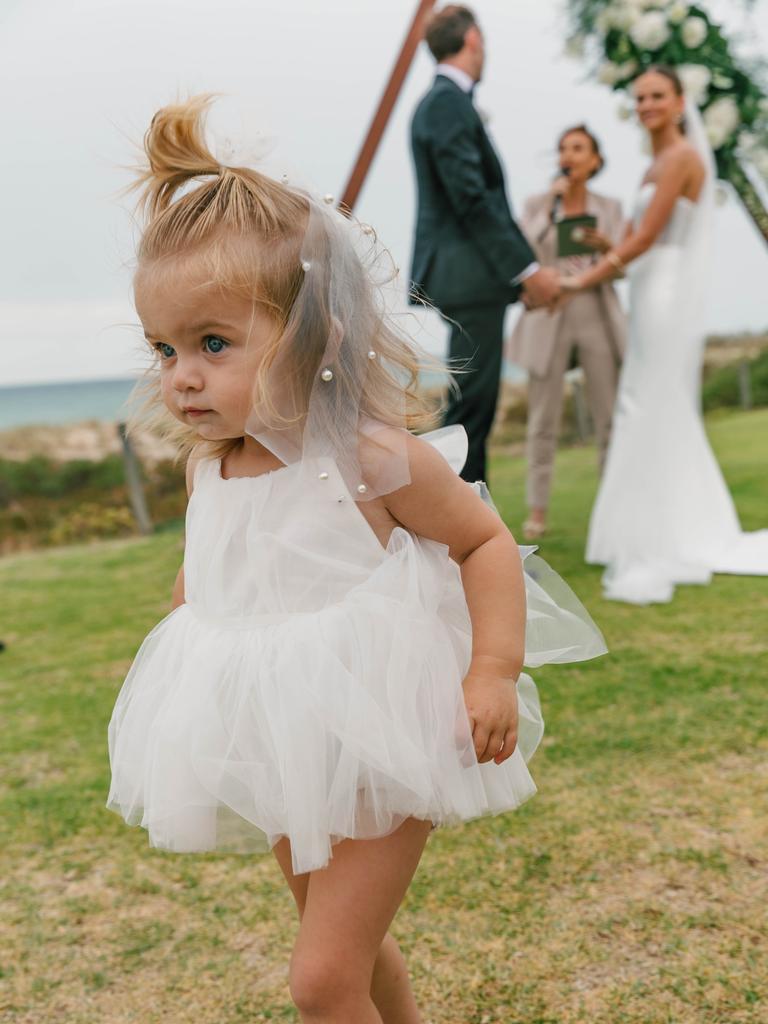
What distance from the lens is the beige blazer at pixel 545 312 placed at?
5223 millimetres

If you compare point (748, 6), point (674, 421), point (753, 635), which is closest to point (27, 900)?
point (753, 635)

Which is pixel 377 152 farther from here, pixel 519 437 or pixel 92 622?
pixel 519 437

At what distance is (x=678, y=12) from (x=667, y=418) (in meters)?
1.95

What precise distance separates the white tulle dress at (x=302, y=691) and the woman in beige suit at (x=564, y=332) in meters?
3.98

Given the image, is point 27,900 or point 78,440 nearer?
point 27,900

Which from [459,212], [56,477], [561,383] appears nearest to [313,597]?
[459,212]

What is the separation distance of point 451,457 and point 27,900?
1370 millimetres

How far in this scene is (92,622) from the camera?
15.4 feet

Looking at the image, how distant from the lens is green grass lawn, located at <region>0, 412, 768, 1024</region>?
68.7 inches

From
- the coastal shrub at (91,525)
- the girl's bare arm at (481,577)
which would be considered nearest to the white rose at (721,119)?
the girl's bare arm at (481,577)

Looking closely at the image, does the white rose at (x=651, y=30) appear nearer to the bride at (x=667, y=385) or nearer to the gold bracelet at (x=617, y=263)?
the bride at (x=667, y=385)

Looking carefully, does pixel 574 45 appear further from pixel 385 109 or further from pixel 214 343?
pixel 214 343

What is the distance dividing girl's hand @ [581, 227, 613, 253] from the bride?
114mm

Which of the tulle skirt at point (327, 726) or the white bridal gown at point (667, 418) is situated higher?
the tulle skirt at point (327, 726)
